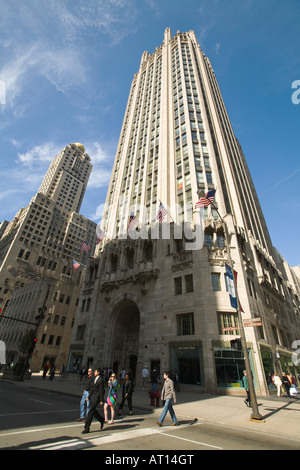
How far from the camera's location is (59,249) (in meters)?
106

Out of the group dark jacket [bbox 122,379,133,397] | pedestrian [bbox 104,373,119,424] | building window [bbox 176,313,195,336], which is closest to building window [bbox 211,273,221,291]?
building window [bbox 176,313,195,336]

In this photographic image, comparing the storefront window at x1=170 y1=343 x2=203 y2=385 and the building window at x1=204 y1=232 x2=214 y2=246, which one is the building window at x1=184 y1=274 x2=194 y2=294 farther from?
the storefront window at x1=170 y1=343 x2=203 y2=385

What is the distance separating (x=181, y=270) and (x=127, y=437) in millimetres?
21828

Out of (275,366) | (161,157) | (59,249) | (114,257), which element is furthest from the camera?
(59,249)

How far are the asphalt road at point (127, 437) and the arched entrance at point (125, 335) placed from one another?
23.3m

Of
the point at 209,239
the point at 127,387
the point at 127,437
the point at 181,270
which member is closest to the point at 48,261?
the point at 181,270

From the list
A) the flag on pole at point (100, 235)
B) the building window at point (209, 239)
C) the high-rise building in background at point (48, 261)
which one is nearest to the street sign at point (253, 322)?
the building window at point (209, 239)

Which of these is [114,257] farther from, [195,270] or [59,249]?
[59,249]

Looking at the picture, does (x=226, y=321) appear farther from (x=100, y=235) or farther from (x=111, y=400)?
(x=100, y=235)

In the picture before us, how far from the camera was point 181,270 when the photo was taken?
28453 mm

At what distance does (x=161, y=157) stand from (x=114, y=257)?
20.5 meters

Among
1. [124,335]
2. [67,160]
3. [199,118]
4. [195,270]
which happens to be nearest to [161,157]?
[199,118]
